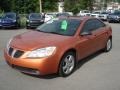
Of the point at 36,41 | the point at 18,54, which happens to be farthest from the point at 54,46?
the point at 18,54

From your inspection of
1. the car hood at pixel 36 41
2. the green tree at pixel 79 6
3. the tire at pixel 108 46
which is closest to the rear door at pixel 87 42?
the car hood at pixel 36 41

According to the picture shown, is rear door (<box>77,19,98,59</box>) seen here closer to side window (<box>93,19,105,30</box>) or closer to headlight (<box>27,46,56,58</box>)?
side window (<box>93,19,105,30</box>)

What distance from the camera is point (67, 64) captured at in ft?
22.2

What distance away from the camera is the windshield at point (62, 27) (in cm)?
735

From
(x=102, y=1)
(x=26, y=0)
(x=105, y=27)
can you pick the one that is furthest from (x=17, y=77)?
(x=102, y=1)

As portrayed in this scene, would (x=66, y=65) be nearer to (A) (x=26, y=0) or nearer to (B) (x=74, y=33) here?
(B) (x=74, y=33)

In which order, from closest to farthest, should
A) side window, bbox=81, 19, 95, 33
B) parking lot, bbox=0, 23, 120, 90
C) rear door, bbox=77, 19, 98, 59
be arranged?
parking lot, bbox=0, 23, 120, 90
rear door, bbox=77, 19, 98, 59
side window, bbox=81, 19, 95, 33

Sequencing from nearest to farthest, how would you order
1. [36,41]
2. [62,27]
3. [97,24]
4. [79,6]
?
[36,41] < [62,27] < [97,24] < [79,6]

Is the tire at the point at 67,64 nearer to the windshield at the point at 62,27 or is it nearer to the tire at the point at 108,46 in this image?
the windshield at the point at 62,27

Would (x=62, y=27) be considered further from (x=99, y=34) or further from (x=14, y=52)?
(x=14, y=52)

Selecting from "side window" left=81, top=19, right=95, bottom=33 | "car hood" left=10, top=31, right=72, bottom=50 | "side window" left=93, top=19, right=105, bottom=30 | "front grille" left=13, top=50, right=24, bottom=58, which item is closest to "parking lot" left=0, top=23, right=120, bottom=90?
"front grille" left=13, top=50, right=24, bottom=58

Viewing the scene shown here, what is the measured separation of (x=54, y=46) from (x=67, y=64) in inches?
30.0

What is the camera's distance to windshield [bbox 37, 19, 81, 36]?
7.35 meters

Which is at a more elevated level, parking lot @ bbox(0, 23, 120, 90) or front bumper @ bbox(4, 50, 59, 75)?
front bumper @ bbox(4, 50, 59, 75)
